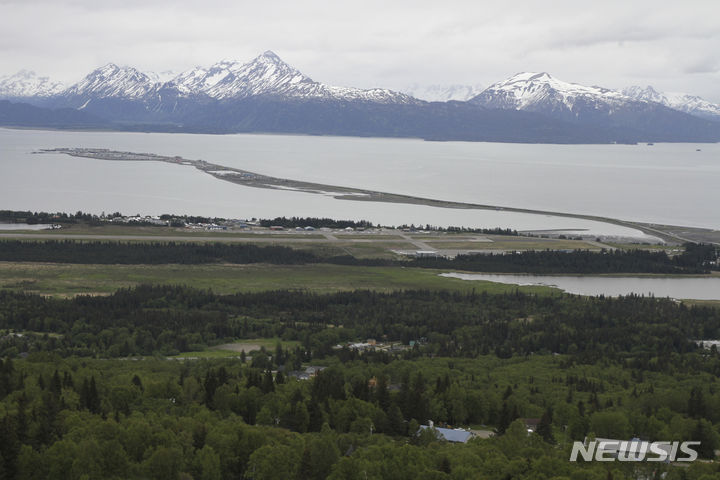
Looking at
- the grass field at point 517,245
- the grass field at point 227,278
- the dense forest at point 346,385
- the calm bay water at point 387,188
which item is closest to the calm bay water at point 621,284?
the grass field at point 227,278

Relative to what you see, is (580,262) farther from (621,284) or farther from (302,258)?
(302,258)

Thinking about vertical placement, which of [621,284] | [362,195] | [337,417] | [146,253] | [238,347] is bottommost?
[238,347]

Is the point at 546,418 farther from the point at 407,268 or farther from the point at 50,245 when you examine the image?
the point at 50,245

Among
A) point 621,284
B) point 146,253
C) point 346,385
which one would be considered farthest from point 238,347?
point 621,284

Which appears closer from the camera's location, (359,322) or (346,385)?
(346,385)

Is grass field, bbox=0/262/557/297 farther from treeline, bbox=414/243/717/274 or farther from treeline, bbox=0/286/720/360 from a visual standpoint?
treeline, bbox=414/243/717/274

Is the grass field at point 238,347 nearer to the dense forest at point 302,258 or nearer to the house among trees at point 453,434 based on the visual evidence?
the house among trees at point 453,434

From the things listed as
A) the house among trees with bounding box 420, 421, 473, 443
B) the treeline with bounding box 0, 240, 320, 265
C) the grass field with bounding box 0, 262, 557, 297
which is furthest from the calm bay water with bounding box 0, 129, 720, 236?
the house among trees with bounding box 420, 421, 473, 443
